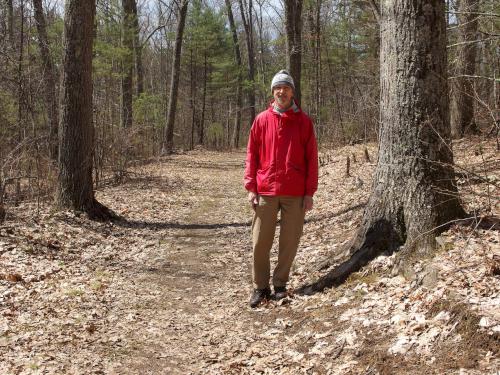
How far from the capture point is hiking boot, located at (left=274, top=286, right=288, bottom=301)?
516 cm

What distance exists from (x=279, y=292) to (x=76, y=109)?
5500 mm

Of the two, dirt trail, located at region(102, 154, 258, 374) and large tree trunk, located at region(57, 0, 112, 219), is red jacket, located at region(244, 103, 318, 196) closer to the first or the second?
dirt trail, located at region(102, 154, 258, 374)

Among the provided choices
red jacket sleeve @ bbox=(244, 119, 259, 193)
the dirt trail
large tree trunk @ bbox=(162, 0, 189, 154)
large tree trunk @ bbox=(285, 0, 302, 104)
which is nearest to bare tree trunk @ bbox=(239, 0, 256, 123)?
large tree trunk @ bbox=(162, 0, 189, 154)

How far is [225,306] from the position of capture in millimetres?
5395

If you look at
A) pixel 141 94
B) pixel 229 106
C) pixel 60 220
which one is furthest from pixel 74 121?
pixel 229 106

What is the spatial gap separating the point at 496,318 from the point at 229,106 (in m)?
41.7

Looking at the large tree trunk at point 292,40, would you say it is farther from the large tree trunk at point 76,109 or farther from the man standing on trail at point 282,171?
the man standing on trail at point 282,171

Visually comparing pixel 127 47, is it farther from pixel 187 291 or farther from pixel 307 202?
pixel 307 202

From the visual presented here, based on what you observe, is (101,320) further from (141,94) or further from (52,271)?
(141,94)

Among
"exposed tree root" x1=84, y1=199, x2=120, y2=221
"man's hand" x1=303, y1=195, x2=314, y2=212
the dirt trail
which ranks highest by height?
"man's hand" x1=303, y1=195, x2=314, y2=212

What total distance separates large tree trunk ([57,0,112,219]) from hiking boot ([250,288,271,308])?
4566 mm

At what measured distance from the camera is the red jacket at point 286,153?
4875mm

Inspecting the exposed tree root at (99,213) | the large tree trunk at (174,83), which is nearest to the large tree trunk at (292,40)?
the exposed tree root at (99,213)

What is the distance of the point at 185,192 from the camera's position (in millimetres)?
12961
